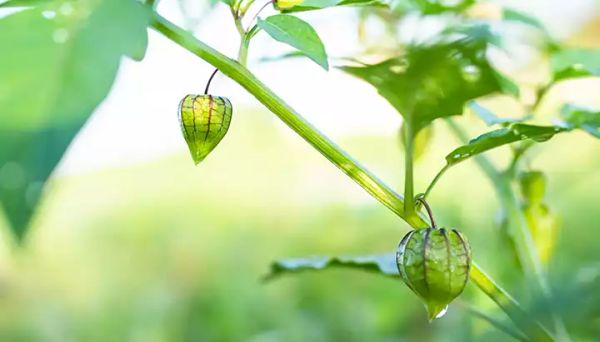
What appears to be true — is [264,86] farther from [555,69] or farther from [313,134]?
[555,69]

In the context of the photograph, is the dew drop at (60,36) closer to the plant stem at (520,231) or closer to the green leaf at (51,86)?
the green leaf at (51,86)

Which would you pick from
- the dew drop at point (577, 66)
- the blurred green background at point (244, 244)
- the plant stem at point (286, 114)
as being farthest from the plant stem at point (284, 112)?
the blurred green background at point (244, 244)

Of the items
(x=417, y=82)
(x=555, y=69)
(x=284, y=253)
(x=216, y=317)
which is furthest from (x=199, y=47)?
(x=284, y=253)

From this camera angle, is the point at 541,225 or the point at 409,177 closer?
the point at 409,177

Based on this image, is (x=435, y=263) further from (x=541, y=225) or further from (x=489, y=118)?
(x=541, y=225)

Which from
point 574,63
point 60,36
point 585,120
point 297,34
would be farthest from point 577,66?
point 60,36

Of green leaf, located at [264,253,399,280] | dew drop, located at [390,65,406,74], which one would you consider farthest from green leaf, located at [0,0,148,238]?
green leaf, located at [264,253,399,280]
